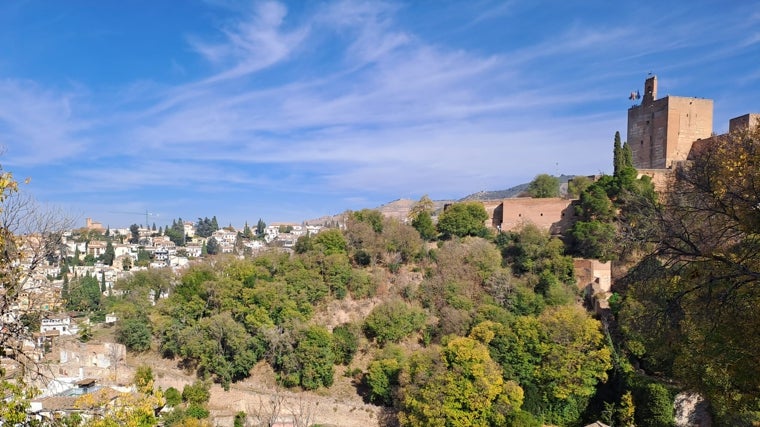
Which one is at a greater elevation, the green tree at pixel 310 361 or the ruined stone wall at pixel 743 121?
the ruined stone wall at pixel 743 121

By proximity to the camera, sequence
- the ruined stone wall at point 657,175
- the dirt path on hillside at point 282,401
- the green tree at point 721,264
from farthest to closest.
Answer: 1. the ruined stone wall at point 657,175
2. the dirt path on hillside at point 282,401
3. the green tree at point 721,264

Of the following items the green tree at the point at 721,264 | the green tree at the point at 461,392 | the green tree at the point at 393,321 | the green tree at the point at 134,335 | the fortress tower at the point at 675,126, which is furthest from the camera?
the fortress tower at the point at 675,126

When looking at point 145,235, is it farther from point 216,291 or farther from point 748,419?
point 748,419

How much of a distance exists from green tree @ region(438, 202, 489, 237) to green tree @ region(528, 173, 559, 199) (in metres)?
4.63

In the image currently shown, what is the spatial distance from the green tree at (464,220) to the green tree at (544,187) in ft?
15.2

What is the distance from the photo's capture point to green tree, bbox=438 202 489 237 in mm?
27625

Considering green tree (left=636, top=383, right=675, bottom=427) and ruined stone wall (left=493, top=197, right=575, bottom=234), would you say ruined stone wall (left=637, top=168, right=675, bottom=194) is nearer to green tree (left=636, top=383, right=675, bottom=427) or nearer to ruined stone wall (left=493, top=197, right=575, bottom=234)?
ruined stone wall (left=493, top=197, right=575, bottom=234)

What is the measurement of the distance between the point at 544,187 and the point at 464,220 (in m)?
6.91

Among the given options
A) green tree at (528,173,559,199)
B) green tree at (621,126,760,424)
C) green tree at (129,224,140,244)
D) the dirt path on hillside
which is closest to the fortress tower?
green tree at (528,173,559,199)

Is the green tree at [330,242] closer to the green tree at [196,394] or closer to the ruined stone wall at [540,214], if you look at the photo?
the green tree at [196,394]

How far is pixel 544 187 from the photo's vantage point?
3127 centimetres

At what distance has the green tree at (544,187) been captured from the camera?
1227 inches

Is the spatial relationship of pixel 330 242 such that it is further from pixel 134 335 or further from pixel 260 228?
pixel 260 228

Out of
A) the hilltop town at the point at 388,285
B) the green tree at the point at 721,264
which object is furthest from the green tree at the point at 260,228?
the green tree at the point at 721,264
